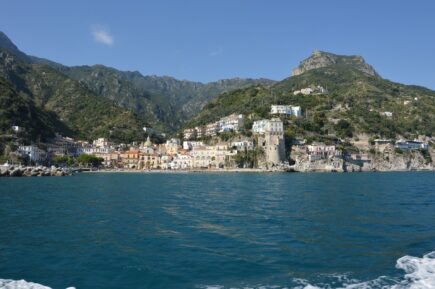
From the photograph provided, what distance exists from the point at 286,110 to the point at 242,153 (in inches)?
997

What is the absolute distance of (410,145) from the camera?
118 meters

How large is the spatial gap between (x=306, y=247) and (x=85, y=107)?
6395 inches

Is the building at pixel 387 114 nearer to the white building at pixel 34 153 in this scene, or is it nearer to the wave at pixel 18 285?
the white building at pixel 34 153

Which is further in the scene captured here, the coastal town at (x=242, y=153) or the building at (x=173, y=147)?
the building at (x=173, y=147)

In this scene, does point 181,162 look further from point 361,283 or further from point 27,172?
point 361,283

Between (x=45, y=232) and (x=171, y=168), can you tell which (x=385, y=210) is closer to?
(x=45, y=232)

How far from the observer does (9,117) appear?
103m

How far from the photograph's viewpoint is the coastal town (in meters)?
102

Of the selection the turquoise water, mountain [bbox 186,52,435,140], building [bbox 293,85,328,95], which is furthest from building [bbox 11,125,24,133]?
building [bbox 293,85,328,95]

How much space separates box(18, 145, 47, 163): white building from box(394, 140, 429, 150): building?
90.4 metres

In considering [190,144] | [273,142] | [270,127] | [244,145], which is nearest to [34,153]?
[190,144]

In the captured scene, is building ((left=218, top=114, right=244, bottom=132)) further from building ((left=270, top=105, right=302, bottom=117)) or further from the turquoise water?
the turquoise water

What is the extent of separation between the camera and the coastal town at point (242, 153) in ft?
336

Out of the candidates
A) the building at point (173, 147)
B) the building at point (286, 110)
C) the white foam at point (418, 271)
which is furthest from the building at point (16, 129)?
the white foam at point (418, 271)
